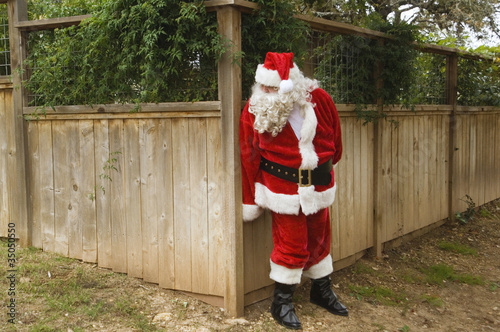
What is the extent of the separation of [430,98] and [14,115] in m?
4.63

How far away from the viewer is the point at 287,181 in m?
3.56

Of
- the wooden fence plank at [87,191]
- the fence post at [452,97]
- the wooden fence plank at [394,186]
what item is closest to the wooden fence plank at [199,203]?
the wooden fence plank at [87,191]

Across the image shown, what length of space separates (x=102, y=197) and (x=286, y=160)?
67.4 inches

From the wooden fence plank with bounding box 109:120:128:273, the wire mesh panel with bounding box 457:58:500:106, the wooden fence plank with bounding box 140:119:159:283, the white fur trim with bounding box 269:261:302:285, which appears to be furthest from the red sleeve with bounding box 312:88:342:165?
the wire mesh panel with bounding box 457:58:500:106

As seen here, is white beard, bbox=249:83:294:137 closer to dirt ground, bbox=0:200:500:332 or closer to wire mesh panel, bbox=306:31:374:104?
wire mesh panel, bbox=306:31:374:104

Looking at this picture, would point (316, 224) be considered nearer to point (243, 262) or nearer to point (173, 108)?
point (243, 262)

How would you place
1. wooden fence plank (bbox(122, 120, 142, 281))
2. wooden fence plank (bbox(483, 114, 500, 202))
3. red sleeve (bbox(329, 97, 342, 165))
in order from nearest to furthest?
red sleeve (bbox(329, 97, 342, 165)) → wooden fence plank (bbox(122, 120, 142, 281)) → wooden fence plank (bbox(483, 114, 500, 202))

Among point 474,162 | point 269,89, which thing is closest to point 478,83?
point 474,162

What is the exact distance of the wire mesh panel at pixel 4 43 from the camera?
16.0ft

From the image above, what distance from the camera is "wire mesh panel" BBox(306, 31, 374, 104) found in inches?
178

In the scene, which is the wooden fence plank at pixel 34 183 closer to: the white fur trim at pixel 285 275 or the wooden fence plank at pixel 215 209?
the wooden fence plank at pixel 215 209

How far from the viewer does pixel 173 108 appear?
3.76 m

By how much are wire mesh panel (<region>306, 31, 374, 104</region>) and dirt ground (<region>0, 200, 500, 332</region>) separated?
167cm

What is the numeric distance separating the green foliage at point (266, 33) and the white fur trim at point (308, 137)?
1.63 feet
